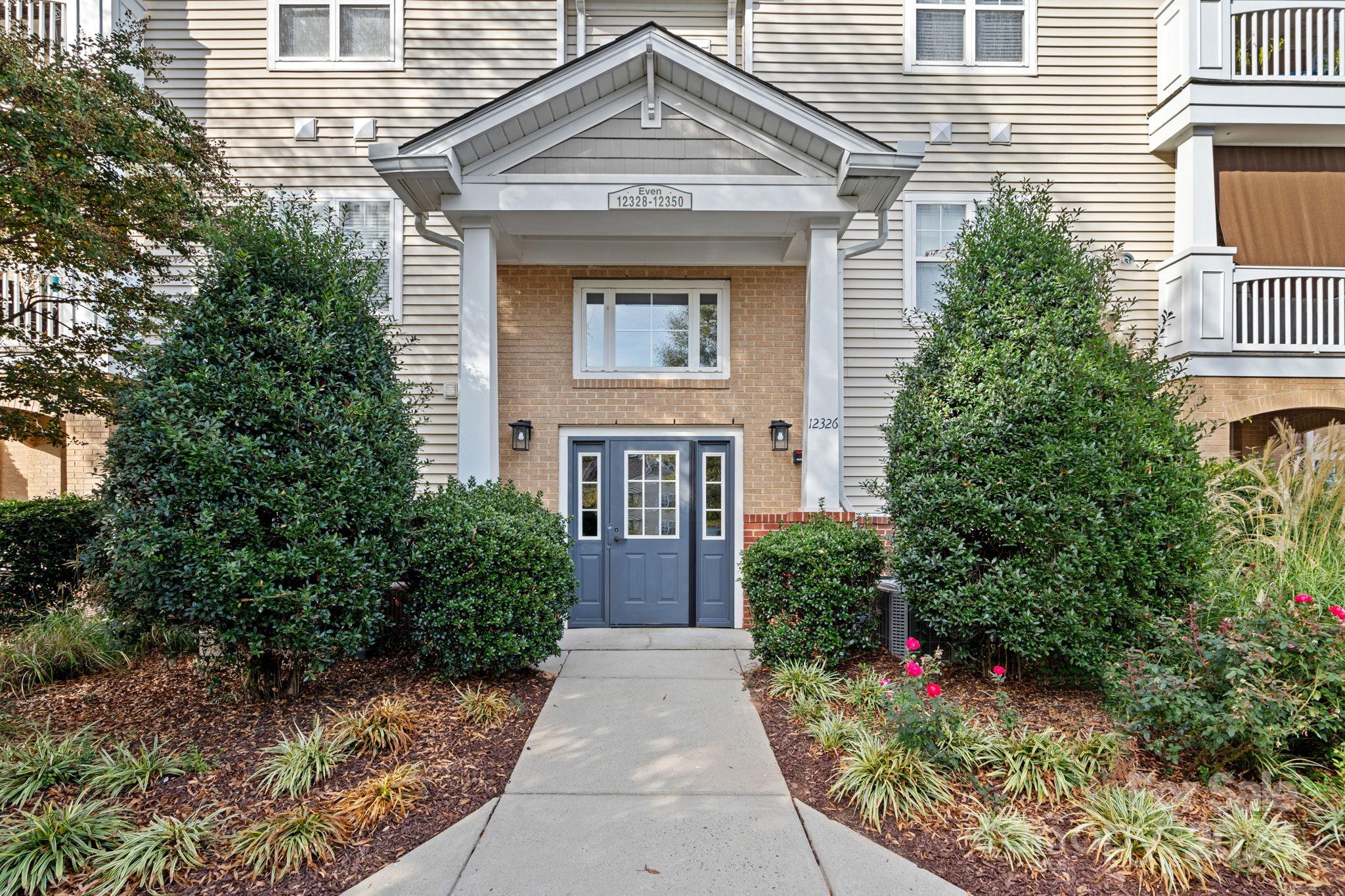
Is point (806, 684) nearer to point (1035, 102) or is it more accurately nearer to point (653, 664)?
point (653, 664)

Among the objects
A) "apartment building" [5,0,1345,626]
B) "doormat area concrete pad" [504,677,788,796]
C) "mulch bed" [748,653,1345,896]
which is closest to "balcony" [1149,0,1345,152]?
"apartment building" [5,0,1345,626]

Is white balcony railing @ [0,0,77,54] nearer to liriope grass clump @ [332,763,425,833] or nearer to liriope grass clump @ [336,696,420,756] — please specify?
liriope grass clump @ [336,696,420,756]

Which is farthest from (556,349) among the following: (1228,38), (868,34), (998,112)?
(1228,38)

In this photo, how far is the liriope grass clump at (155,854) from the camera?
8.68 feet

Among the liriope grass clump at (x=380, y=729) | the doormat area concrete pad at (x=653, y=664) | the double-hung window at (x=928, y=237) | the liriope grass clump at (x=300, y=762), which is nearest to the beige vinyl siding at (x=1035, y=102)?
the double-hung window at (x=928, y=237)

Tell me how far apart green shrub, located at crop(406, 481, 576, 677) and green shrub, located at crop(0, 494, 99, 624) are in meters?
3.59

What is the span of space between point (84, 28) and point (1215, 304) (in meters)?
12.6

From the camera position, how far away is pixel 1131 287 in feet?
24.2

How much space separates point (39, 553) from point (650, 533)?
5697mm

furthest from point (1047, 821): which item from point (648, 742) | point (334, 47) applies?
point (334, 47)

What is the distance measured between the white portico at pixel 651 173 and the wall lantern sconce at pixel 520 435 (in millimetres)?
939

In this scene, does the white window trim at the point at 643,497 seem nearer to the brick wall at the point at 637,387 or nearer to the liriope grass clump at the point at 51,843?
the brick wall at the point at 637,387

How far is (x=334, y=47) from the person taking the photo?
289 inches

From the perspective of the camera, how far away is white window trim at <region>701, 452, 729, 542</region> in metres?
6.86
